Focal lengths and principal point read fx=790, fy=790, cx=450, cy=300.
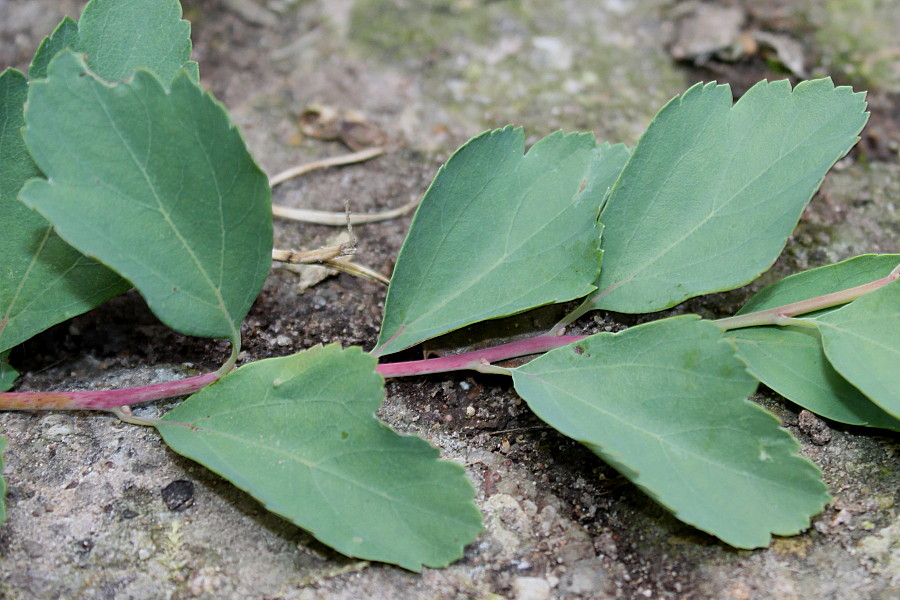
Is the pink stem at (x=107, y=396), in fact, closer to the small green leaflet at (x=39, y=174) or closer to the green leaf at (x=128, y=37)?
the small green leaflet at (x=39, y=174)

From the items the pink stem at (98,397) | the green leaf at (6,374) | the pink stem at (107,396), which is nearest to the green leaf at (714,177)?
the pink stem at (107,396)

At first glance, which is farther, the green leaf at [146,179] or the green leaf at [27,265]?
the green leaf at [27,265]

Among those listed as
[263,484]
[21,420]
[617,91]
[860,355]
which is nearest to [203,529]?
[263,484]

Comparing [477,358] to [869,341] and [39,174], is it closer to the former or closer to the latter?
[869,341]

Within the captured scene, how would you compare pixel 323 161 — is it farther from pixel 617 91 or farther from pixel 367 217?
pixel 617 91

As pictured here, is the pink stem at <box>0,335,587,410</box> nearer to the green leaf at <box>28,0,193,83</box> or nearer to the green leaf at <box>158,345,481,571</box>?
the green leaf at <box>158,345,481,571</box>

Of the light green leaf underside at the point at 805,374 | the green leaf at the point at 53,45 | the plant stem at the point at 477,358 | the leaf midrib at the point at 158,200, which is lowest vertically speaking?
the plant stem at the point at 477,358
